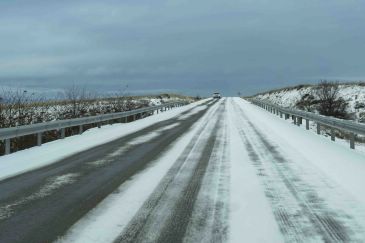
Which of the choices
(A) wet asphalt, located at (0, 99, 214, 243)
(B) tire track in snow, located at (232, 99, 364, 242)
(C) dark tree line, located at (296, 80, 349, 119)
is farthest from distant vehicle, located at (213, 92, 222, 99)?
(B) tire track in snow, located at (232, 99, 364, 242)

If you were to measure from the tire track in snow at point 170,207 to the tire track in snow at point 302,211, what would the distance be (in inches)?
49.2

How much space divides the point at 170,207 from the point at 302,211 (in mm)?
1892

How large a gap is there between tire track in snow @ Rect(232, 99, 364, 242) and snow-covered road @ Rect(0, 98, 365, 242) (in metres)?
0.01

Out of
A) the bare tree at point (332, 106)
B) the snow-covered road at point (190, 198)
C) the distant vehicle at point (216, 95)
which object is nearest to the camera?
the snow-covered road at point (190, 198)

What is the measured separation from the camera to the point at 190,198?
25.9 ft

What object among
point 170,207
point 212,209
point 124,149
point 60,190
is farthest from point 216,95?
point 212,209

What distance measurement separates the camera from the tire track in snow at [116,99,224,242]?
583cm

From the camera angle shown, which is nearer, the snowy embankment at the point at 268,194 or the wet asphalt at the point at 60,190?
the snowy embankment at the point at 268,194

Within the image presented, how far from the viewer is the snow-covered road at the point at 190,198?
5.96m

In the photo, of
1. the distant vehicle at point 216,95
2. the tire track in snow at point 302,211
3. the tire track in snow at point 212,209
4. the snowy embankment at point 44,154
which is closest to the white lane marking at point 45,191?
the snowy embankment at point 44,154

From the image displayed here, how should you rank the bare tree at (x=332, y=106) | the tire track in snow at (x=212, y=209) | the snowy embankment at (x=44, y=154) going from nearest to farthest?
the tire track in snow at (x=212, y=209)
the snowy embankment at (x=44, y=154)
the bare tree at (x=332, y=106)

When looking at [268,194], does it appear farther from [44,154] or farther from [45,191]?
[44,154]

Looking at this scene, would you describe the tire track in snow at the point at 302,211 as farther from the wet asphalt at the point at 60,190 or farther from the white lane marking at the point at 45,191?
the white lane marking at the point at 45,191

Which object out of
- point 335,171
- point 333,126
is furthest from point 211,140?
point 335,171
